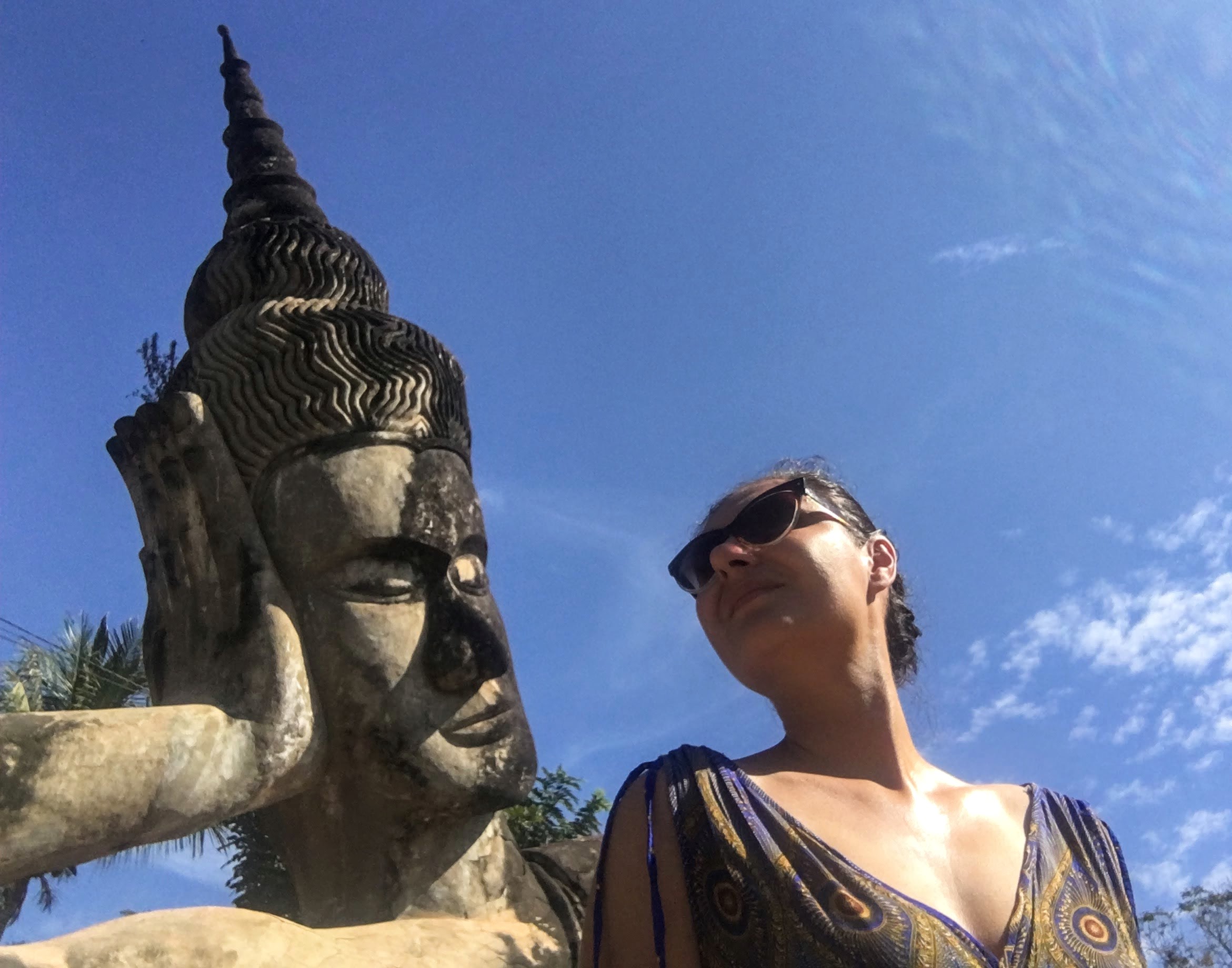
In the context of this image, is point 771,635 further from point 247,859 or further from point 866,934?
point 247,859

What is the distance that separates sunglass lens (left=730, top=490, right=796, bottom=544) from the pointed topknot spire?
314 centimetres

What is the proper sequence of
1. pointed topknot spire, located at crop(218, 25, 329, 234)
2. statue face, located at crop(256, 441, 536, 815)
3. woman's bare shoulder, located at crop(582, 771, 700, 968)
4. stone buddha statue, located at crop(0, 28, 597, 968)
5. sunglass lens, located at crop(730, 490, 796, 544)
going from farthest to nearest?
1. pointed topknot spire, located at crop(218, 25, 329, 234)
2. statue face, located at crop(256, 441, 536, 815)
3. stone buddha statue, located at crop(0, 28, 597, 968)
4. sunglass lens, located at crop(730, 490, 796, 544)
5. woman's bare shoulder, located at crop(582, 771, 700, 968)

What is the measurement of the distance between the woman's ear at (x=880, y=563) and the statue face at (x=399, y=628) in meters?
1.55

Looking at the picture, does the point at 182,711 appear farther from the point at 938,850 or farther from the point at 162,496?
the point at 938,850

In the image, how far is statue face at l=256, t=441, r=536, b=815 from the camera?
136 inches

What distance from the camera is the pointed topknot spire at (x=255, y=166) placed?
493 centimetres

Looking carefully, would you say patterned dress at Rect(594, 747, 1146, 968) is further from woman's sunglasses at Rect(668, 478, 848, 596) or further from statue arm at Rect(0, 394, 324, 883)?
statue arm at Rect(0, 394, 324, 883)

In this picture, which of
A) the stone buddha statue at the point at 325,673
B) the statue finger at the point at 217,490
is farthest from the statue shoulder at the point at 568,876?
the statue finger at the point at 217,490

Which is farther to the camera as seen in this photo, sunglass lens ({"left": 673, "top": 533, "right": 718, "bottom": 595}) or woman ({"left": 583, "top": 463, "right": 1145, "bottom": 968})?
sunglass lens ({"left": 673, "top": 533, "right": 718, "bottom": 595})

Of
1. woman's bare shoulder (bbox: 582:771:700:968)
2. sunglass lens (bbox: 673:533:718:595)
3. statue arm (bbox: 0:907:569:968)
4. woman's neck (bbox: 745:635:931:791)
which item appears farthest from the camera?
statue arm (bbox: 0:907:569:968)

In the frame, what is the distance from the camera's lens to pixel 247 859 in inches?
386

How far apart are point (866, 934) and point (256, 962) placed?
1773mm

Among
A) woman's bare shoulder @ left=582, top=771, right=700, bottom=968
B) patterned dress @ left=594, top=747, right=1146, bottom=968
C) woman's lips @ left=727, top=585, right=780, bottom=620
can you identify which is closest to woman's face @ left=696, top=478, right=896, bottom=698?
woman's lips @ left=727, top=585, right=780, bottom=620

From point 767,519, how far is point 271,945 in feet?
5.70
